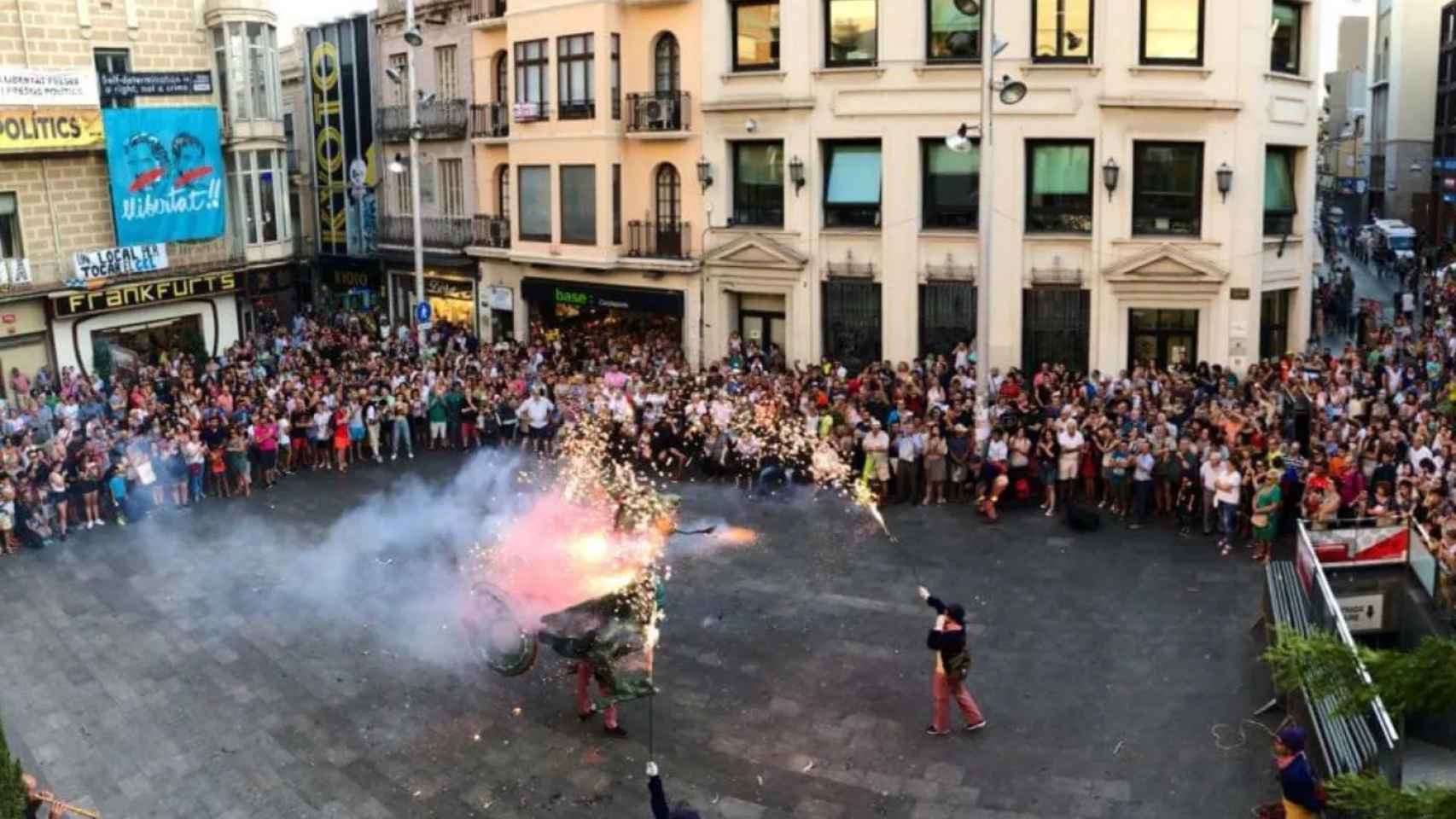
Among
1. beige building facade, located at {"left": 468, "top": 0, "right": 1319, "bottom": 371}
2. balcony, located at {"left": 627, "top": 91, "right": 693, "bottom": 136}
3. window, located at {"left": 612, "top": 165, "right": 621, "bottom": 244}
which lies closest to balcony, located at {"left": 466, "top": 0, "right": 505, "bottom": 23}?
beige building facade, located at {"left": 468, "top": 0, "right": 1319, "bottom": 371}

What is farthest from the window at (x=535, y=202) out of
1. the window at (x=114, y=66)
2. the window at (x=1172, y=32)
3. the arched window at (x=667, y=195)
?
the window at (x=1172, y=32)

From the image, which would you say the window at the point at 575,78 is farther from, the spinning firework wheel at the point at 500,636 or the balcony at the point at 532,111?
the spinning firework wheel at the point at 500,636

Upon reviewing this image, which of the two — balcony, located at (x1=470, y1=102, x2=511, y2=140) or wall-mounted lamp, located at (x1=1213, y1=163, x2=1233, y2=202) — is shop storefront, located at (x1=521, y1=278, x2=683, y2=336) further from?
wall-mounted lamp, located at (x1=1213, y1=163, x2=1233, y2=202)

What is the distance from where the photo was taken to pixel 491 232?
122 ft

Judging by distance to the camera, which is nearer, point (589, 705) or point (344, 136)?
point (589, 705)

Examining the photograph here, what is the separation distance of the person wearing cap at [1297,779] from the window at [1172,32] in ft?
65.6

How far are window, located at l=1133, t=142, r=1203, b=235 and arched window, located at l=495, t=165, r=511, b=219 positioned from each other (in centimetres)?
1771

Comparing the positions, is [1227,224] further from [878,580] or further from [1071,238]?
[878,580]

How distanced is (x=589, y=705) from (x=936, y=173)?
59.0 feet

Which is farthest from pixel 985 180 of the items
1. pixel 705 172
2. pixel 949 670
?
pixel 949 670

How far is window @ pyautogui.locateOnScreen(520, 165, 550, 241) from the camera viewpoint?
35.1 meters

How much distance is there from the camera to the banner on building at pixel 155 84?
32.8 meters

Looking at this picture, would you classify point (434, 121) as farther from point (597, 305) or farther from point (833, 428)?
point (833, 428)

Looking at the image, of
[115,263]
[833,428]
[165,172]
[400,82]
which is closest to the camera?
[833,428]
